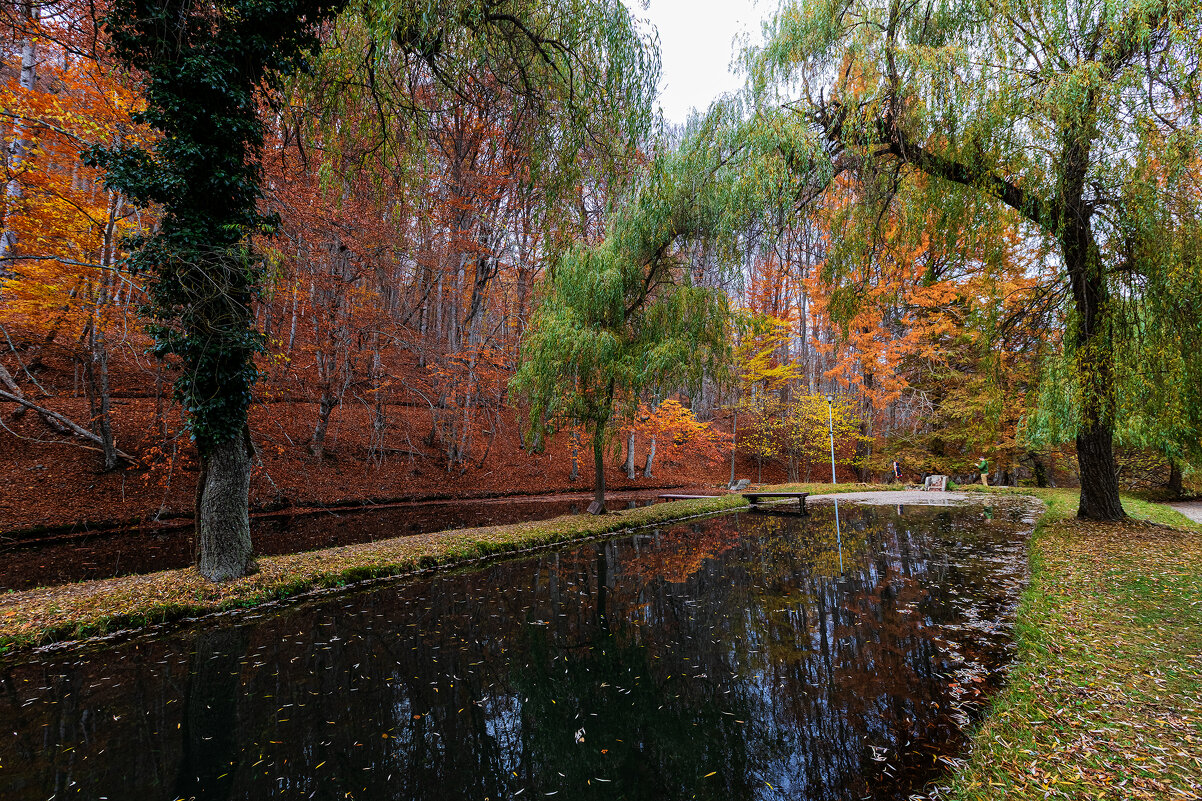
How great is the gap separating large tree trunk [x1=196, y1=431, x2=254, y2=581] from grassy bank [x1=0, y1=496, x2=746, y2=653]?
0.64ft

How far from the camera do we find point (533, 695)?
134 inches

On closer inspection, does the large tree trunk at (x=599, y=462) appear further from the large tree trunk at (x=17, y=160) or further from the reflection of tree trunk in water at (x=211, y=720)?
the large tree trunk at (x=17, y=160)

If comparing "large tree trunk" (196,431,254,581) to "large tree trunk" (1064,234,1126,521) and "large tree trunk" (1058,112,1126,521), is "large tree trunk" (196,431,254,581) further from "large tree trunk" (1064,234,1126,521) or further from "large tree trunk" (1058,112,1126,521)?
"large tree trunk" (1064,234,1126,521)

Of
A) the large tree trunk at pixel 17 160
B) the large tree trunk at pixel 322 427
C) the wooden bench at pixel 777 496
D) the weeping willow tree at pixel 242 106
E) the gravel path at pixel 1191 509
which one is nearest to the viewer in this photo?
the weeping willow tree at pixel 242 106

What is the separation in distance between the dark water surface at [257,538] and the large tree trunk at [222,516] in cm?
163

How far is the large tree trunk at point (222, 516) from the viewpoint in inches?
219

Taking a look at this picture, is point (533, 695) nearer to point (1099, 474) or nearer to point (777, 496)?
point (1099, 474)

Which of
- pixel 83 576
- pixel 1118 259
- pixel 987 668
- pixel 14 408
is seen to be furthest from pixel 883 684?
pixel 14 408

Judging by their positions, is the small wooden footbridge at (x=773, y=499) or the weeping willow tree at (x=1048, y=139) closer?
the weeping willow tree at (x=1048, y=139)

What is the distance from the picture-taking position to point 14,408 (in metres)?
11.3

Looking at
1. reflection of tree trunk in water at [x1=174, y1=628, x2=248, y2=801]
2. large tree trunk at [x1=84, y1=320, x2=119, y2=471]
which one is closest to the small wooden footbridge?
reflection of tree trunk in water at [x1=174, y1=628, x2=248, y2=801]

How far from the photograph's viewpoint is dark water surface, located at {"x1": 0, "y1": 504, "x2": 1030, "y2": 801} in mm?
2555

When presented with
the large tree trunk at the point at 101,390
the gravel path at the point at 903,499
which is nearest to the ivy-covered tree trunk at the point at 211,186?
the large tree trunk at the point at 101,390

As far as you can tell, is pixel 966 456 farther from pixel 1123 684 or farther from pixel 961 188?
pixel 1123 684
